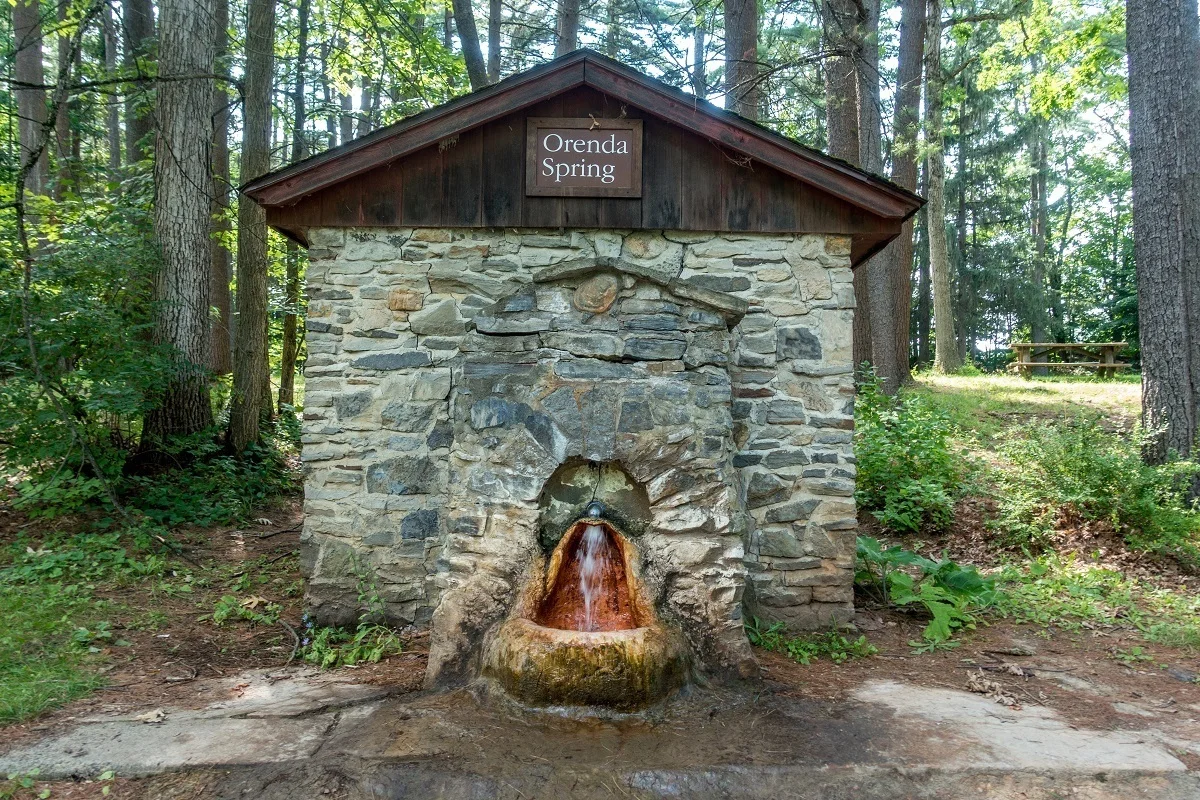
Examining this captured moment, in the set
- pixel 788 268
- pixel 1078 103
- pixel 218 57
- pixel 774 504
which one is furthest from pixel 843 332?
pixel 1078 103

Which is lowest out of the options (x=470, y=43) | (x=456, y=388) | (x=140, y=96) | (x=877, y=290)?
(x=456, y=388)

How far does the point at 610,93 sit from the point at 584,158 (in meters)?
0.46

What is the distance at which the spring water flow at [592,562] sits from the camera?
4750mm

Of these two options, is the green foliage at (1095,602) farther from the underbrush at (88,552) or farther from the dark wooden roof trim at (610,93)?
the underbrush at (88,552)

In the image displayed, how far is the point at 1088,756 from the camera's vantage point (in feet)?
12.1

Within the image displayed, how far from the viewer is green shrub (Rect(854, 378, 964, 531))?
7.68m

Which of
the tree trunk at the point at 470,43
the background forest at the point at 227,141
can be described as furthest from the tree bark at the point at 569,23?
the tree trunk at the point at 470,43

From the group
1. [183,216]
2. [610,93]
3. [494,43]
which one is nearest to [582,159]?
[610,93]

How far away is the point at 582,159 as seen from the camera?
540 cm

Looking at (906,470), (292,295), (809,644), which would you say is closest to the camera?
(809,644)

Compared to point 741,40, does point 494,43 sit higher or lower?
higher

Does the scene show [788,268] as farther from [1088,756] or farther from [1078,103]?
[1078,103]

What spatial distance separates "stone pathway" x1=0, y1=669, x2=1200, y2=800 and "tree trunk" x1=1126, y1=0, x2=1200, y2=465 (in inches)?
159

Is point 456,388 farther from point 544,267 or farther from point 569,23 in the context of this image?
point 569,23
